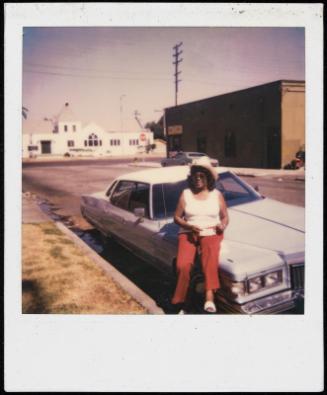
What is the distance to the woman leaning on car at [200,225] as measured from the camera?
329 centimetres

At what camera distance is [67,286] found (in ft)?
14.2

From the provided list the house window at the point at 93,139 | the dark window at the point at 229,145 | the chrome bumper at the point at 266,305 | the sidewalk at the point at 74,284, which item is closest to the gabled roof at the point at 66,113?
the sidewalk at the point at 74,284

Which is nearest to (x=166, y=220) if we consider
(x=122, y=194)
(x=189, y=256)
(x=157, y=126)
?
(x=189, y=256)

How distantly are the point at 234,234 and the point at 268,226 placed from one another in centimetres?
37

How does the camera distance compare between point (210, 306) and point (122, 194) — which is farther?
point (122, 194)

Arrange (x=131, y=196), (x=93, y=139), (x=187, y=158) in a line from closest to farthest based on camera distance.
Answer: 1. (x=131, y=196)
2. (x=187, y=158)
3. (x=93, y=139)

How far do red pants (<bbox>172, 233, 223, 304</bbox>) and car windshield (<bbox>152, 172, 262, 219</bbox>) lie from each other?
0.69 m

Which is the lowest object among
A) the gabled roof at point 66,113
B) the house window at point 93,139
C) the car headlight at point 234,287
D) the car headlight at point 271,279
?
the car headlight at point 234,287

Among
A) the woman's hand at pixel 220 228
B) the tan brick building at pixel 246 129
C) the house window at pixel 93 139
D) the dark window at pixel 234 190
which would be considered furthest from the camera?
the house window at pixel 93 139

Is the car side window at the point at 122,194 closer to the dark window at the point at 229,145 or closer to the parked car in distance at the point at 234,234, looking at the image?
the parked car in distance at the point at 234,234

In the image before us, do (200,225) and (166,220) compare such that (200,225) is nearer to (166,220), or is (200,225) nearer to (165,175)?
(166,220)

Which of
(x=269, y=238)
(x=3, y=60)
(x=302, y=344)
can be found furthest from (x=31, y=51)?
(x=302, y=344)

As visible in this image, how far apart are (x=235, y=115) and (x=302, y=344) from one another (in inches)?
403

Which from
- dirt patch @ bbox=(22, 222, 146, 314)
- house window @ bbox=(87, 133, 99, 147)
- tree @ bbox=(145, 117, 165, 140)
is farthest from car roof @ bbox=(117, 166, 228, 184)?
house window @ bbox=(87, 133, 99, 147)
